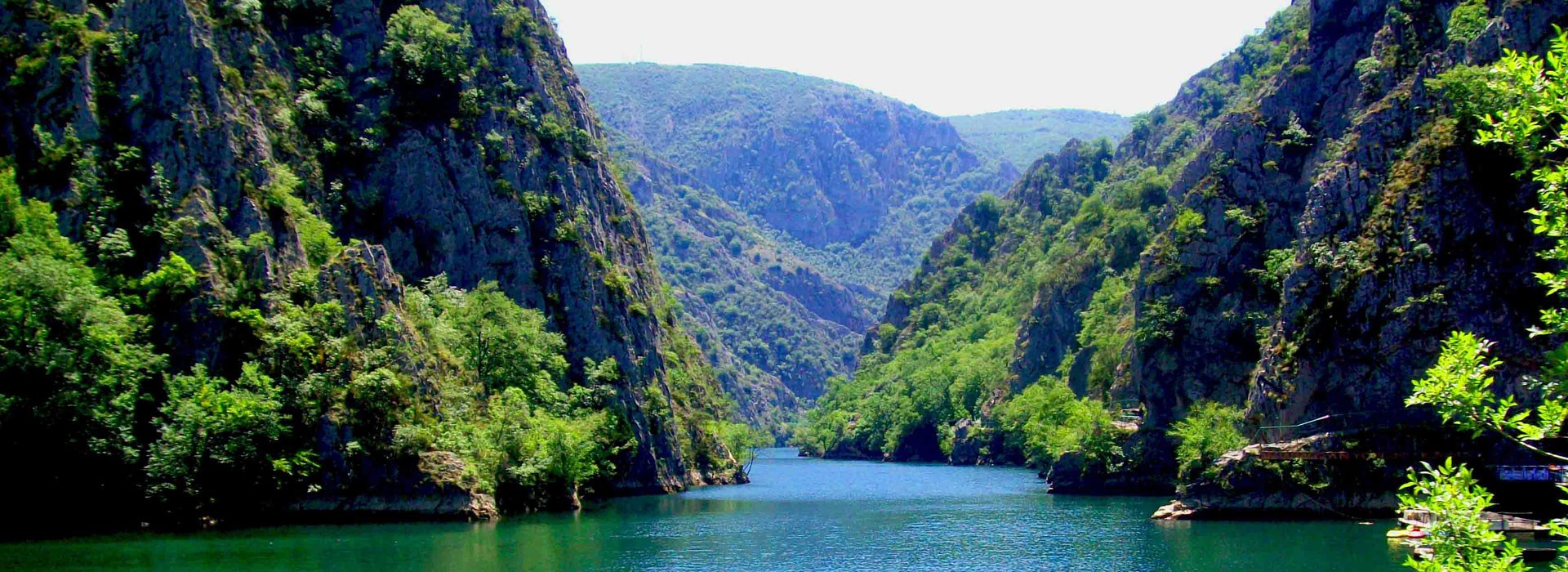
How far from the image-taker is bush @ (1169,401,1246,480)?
85000mm

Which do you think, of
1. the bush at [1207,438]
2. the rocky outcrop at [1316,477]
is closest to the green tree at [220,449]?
the rocky outcrop at [1316,477]

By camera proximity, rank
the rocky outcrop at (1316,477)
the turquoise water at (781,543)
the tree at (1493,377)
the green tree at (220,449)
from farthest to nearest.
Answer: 1. the rocky outcrop at (1316,477)
2. the green tree at (220,449)
3. the turquoise water at (781,543)
4. the tree at (1493,377)

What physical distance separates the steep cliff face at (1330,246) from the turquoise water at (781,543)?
40.9 feet

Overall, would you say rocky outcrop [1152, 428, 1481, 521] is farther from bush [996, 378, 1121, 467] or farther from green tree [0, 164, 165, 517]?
green tree [0, 164, 165, 517]

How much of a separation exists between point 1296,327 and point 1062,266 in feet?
255

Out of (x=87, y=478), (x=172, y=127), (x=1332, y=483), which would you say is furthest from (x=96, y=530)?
(x=1332, y=483)

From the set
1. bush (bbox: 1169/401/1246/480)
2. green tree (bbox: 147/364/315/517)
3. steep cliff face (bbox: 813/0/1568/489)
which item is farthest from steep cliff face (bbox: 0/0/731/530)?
steep cliff face (bbox: 813/0/1568/489)

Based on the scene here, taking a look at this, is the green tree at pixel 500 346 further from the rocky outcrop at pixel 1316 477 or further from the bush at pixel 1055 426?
the rocky outcrop at pixel 1316 477

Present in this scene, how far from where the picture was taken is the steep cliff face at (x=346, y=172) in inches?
3014

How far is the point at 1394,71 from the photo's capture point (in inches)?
3514

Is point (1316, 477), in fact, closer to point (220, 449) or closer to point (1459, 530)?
point (220, 449)

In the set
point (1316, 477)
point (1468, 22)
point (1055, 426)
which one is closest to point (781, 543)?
point (1316, 477)

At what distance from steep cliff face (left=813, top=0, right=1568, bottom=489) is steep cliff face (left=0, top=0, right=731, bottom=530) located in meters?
44.5

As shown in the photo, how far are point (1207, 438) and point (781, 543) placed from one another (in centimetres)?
3566
